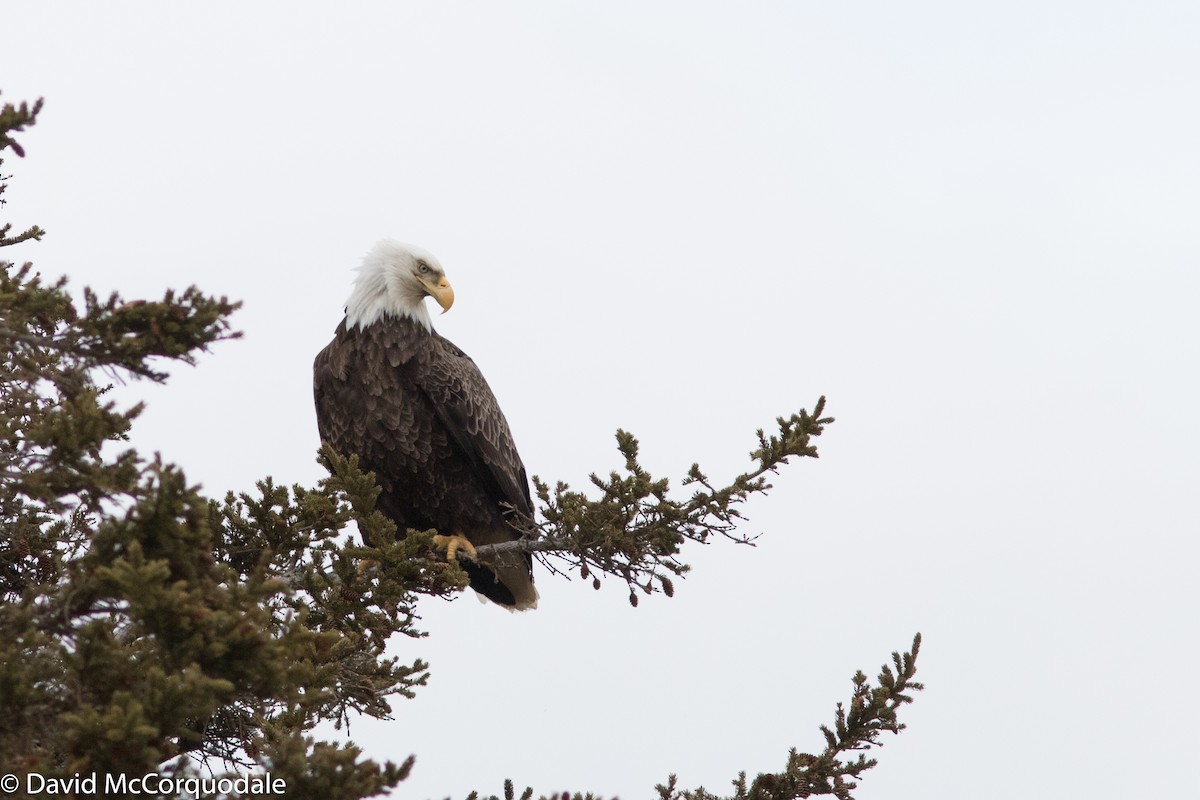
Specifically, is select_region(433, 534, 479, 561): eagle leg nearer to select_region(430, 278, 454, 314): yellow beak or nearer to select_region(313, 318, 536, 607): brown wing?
select_region(313, 318, 536, 607): brown wing

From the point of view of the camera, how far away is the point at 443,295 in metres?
8.15

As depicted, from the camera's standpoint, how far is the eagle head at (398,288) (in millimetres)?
8133

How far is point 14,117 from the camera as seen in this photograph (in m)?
4.32

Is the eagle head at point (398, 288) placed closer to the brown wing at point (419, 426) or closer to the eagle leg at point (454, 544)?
the brown wing at point (419, 426)

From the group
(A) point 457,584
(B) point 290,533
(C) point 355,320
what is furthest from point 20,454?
(C) point 355,320

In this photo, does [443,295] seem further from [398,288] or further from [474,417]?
[474,417]

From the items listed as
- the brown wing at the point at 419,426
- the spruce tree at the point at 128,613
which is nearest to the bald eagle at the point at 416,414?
the brown wing at the point at 419,426

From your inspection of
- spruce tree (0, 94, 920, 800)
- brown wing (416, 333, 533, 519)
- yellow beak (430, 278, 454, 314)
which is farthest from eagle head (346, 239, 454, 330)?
spruce tree (0, 94, 920, 800)

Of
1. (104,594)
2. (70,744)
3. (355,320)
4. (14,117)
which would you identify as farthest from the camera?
(355,320)

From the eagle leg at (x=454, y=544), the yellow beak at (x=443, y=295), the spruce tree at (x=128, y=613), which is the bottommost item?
the spruce tree at (x=128, y=613)

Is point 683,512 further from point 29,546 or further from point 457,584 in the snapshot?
point 29,546

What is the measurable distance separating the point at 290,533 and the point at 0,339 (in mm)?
2058

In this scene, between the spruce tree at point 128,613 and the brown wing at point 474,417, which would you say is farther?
the brown wing at point 474,417

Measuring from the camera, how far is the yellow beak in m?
8.12
